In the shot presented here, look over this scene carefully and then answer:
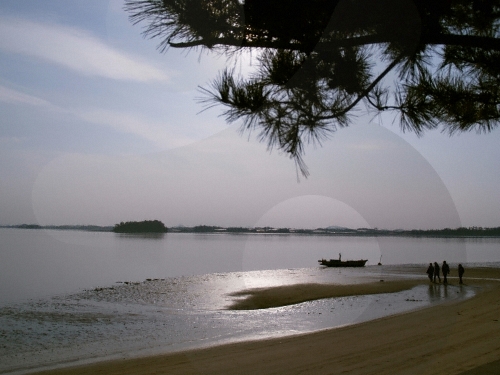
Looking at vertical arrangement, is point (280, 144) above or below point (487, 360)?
above

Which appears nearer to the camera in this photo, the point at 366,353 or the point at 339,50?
the point at 339,50

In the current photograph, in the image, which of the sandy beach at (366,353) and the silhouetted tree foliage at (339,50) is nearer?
the silhouetted tree foliage at (339,50)

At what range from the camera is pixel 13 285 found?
1112 inches

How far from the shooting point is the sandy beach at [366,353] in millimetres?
6484

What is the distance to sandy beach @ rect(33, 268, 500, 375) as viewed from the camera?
21.3 ft

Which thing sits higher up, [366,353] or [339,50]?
[339,50]

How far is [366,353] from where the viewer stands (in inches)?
306

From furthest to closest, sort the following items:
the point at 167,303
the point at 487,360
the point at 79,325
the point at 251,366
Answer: the point at 167,303, the point at 79,325, the point at 251,366, the point at 487,360

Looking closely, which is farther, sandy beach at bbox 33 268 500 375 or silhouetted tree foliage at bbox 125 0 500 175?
sandy beach at bbox 33 268 500 375

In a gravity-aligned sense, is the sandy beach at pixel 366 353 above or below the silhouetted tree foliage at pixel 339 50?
below

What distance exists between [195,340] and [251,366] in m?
4.35

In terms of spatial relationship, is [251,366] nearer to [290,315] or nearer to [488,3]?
[488,3]

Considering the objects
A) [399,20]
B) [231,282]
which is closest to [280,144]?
[399,20]

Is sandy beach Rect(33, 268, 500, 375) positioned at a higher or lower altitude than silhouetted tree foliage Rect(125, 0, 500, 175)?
lower
